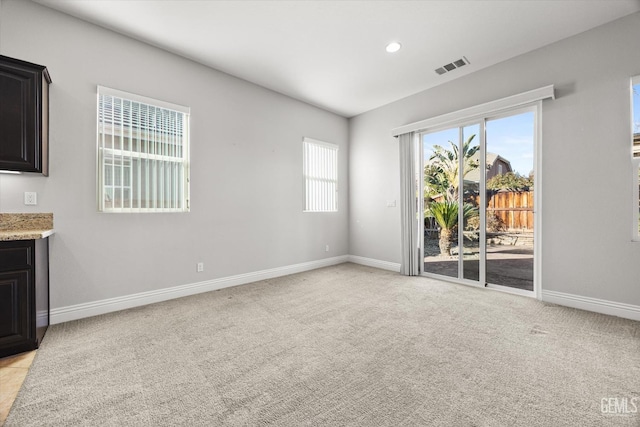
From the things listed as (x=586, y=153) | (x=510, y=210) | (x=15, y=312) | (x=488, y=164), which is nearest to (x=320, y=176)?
(x=488, y=164)

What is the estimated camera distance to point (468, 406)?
1.54m

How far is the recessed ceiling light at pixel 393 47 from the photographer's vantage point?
319 centimetres

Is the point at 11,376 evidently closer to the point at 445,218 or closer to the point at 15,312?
the point at 15,312

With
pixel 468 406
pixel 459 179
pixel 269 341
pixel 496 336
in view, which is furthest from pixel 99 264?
pixel 459 179

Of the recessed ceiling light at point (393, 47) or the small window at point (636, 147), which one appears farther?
the recessed ceiling light at point (393, 47)

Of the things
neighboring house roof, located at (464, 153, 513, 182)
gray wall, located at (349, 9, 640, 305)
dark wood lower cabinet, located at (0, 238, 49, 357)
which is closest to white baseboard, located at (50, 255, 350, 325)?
dark wood lower cabinet, located at (0, 238, 49, 357)

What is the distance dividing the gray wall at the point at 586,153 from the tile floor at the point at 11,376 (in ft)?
16.0

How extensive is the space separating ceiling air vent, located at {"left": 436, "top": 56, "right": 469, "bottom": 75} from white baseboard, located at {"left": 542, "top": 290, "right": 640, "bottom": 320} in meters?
3.11

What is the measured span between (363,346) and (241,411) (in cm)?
108

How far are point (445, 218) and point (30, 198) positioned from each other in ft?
16.8

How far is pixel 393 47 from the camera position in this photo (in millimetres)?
3248

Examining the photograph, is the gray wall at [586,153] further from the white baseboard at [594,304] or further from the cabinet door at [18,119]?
the cabinet door at [18,119]

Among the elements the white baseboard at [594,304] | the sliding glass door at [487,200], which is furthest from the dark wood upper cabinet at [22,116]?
the white baseboard at [594,304]

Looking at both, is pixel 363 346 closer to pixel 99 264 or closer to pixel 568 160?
pixel 99 264
